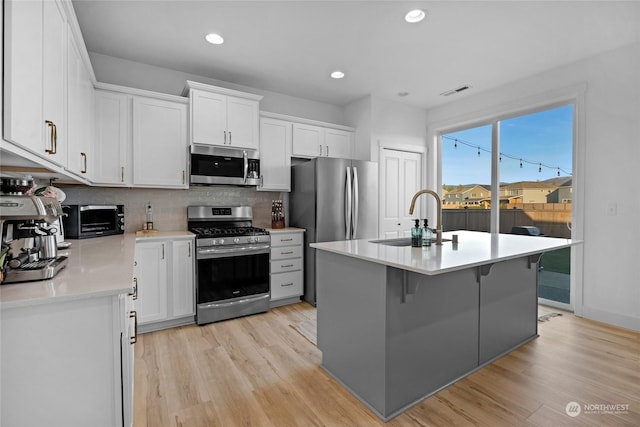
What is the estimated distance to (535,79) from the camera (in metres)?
3.67

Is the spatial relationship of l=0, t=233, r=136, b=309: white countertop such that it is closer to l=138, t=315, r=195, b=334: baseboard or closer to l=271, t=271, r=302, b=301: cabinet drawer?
l=138, t=315, r=195, b=334: baseboard

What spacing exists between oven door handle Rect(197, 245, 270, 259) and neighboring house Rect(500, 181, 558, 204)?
324 cm

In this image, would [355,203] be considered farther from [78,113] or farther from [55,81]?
[55,81]

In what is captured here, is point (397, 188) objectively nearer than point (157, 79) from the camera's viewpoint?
No

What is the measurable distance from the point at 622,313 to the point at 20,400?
4.45m

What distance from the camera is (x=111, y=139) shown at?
2982 millimetres

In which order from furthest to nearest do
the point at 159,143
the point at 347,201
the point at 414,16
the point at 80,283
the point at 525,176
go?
the point at 525,176
the point at 347,201
the point at 159,143
the point at 414,16
the point at 80,283

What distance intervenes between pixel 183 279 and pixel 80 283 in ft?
6.26

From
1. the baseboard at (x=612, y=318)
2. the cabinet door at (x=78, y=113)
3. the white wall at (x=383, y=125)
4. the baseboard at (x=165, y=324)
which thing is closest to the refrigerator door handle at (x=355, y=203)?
the white wall at (x=383, y=125)

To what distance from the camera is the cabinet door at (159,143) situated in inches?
122

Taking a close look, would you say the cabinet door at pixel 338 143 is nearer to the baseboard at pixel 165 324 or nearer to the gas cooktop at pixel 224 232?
the gas cooktop at pixel 224 232

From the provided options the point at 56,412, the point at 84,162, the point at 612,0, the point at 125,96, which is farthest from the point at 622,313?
the point at 125,96

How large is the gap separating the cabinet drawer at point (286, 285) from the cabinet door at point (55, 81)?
2.35m

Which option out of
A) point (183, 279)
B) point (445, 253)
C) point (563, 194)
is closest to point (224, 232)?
point (183, 279)
